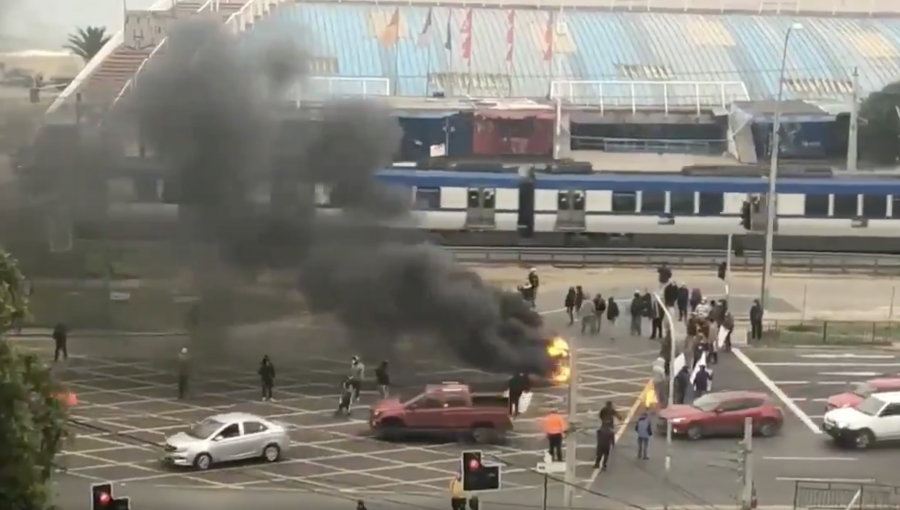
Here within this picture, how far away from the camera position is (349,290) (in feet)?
71.4

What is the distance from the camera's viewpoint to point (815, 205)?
3503 centimetres

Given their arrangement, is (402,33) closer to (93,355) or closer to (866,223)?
(866,223)

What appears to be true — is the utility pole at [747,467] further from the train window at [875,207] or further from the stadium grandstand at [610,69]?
the stadium grandstand at [610,69]

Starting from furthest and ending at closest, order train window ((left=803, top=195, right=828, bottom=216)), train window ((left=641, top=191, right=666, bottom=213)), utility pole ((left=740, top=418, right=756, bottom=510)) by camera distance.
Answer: train window ((left=803, top=195, right=828, bottom=216)) < train window ((left=641, top=191, right=666, bottom=213)) < utility pole ((left=740, top=418, right=756, bottom=510))

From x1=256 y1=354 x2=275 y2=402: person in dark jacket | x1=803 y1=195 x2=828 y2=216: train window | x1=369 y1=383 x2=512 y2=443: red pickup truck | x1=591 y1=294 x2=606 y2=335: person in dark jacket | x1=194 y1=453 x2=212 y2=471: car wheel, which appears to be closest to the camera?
x1=194 y1=453 x2=212 y2=471: car wheel

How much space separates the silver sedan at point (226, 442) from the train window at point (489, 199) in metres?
15.4

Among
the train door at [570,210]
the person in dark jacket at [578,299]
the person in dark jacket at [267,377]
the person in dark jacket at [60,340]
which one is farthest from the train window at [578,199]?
the person in dark jacket at [60,340]

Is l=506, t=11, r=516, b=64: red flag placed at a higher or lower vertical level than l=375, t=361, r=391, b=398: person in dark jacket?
higher

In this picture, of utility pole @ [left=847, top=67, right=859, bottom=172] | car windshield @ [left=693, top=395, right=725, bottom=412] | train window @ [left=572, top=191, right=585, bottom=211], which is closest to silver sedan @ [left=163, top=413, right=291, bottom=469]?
car windshield @ [left=693, top=395, right=725, bottom=412]

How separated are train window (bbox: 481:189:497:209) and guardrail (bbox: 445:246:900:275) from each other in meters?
1.19

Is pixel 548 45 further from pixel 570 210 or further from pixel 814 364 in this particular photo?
pixel 814 364

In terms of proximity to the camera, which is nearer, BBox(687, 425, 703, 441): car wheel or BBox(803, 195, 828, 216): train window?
BBox(687, 425, 703, 441): car wheel

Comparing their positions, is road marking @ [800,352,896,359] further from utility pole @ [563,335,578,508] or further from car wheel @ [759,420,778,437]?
utility pole @ [563,335,578,508]

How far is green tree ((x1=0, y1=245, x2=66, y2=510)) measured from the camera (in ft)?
34.4
